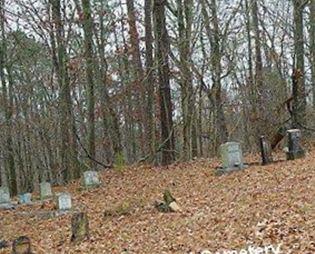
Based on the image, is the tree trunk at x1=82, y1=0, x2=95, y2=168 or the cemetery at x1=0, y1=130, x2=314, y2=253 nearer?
the cemetery at x1=0, y1=130, x2=314, y2=253

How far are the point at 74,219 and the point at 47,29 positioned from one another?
12540 mm

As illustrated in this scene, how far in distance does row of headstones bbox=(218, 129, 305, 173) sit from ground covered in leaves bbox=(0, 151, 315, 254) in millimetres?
351

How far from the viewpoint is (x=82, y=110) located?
33.1 meters

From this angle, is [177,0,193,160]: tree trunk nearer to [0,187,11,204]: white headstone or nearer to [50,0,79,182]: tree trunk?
[50,0,79,182]: tree trunk

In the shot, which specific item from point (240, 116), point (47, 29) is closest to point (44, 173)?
point (240, 116)

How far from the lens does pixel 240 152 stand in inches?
583

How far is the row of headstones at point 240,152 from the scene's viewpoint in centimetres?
1469

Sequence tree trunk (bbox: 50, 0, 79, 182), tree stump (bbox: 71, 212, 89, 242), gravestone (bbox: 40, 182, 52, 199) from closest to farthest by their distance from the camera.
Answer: tree stump (bbox: 71, 212, 89, 242)
gravestone (bbox: 40, 182, 52, 199)
tree trunk (bbox: 50, 0, 79, 182)

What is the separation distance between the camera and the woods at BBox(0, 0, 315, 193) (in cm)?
2042

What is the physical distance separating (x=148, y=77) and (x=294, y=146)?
8383 mm

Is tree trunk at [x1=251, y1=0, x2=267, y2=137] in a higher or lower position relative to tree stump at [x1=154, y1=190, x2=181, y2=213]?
higher

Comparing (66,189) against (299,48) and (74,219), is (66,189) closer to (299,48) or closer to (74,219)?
(74,219)

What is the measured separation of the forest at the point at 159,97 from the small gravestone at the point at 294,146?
4 centimetres

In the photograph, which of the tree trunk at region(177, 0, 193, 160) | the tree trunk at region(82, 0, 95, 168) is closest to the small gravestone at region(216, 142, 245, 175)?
the tree trunk at region(177, 0, 193, 160)
